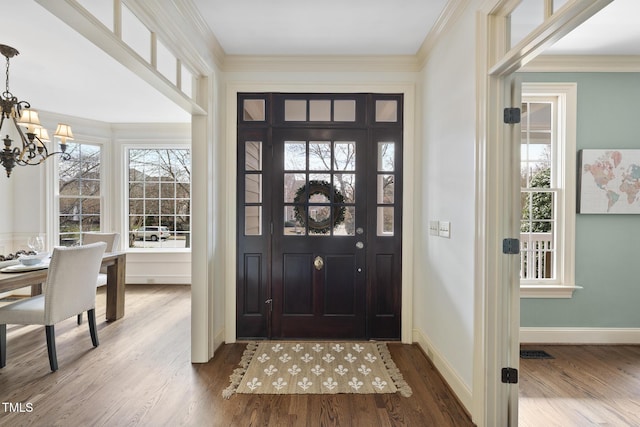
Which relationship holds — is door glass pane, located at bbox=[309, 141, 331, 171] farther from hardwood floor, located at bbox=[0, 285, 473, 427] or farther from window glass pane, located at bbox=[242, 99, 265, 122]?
hardwood floor, located at bbox=[0, 285, 473, 427]

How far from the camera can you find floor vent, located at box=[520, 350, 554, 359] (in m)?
2.84

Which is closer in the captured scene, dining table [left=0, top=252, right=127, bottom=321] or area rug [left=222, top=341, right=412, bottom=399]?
area rug [left=222, top=341, right=412, bottom=399]

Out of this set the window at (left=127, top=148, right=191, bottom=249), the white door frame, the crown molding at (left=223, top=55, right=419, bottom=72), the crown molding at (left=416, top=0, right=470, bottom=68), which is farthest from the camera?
the window at (left=127, top=148, right=191, bottom=249)

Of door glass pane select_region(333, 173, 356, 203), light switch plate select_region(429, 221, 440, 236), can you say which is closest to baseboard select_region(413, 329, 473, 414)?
light switch plate select_region(429, 221, 440, 236)

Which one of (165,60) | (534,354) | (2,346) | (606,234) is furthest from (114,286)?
(606,234)

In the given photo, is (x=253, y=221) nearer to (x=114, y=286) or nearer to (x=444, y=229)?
(x=444, y=229)

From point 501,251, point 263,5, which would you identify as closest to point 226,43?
point 263,5

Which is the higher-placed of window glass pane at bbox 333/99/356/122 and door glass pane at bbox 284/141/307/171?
window glass pane at bbox 333/99/356/122

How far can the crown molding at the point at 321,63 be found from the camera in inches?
124

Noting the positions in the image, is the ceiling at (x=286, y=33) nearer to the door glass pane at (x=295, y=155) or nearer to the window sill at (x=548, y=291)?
the door glass pane at (x=295, y=155)

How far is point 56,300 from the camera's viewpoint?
268cm

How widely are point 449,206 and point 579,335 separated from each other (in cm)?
205

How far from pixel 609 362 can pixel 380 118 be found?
290cm

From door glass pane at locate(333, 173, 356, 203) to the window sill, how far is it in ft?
6.08
